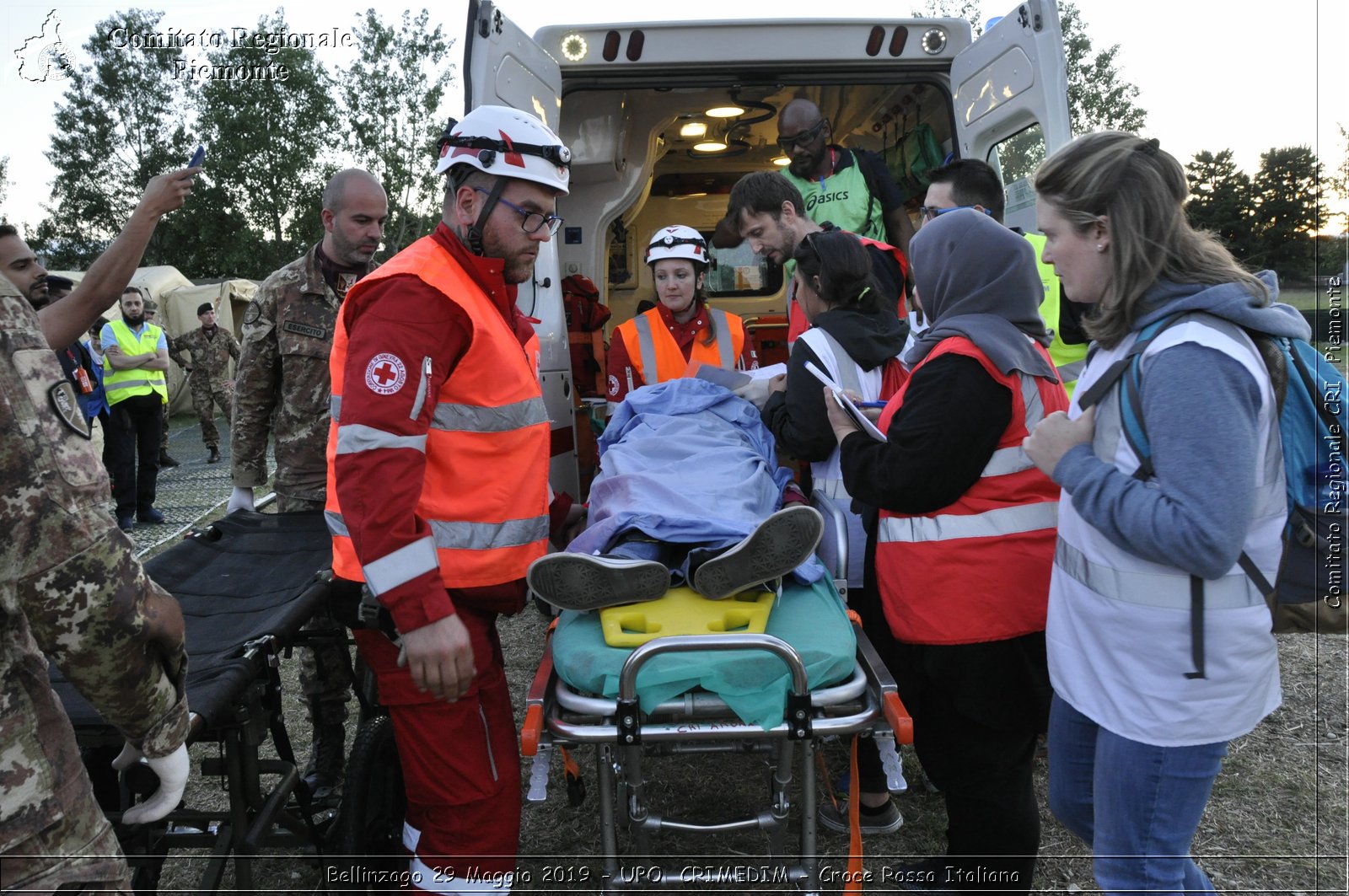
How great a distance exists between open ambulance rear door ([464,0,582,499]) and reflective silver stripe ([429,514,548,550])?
1516mm

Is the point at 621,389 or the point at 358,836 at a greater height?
the point at 621,389

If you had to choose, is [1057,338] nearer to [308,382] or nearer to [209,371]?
[308,382]

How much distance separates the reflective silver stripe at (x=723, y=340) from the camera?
13.6 feet

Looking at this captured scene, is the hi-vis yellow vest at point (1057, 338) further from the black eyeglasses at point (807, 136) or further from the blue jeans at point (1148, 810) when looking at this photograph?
the blue jeans at point (1148, 810)

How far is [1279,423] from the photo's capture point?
5.11ft

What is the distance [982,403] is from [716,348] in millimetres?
2321

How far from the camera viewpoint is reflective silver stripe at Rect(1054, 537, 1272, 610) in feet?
5.18

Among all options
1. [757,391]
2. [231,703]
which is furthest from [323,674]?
[757,391]

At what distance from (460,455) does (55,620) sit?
37.6 inches

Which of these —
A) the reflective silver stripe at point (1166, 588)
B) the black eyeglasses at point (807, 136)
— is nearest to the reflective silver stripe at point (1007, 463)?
the reflective silver stripe at point (1166, 588)

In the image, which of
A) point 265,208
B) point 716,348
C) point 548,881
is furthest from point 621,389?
point 265,208

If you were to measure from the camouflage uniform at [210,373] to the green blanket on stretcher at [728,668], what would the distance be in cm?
1129

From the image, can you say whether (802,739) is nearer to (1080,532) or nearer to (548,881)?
(1080,532)

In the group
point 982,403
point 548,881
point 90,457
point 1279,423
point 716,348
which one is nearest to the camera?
point 90,457
